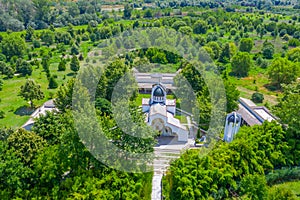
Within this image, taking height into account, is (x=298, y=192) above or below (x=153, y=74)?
below

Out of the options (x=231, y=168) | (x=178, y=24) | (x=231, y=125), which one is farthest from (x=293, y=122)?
(x=178, y=24)

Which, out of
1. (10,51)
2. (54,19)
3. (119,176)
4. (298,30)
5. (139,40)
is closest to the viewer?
(119,176)

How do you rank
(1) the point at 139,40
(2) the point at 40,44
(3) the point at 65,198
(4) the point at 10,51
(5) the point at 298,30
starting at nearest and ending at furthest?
1. (3) the point at 65,198
2. (4) the point at 10,51
3. (1) the point at 139,40
4. (2) the point at 40,44
5. (5) the point at 298,30

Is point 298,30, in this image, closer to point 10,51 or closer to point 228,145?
point 228,145

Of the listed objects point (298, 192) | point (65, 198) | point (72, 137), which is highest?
point (72, 137)

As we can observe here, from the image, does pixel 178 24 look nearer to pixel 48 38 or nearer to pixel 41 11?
pixel 48 38

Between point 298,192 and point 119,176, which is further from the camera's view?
point 298,192

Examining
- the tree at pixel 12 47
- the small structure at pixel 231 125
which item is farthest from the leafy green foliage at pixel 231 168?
the tree at pixel 12 47

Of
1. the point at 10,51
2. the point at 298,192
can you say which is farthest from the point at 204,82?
the point at 10,51
